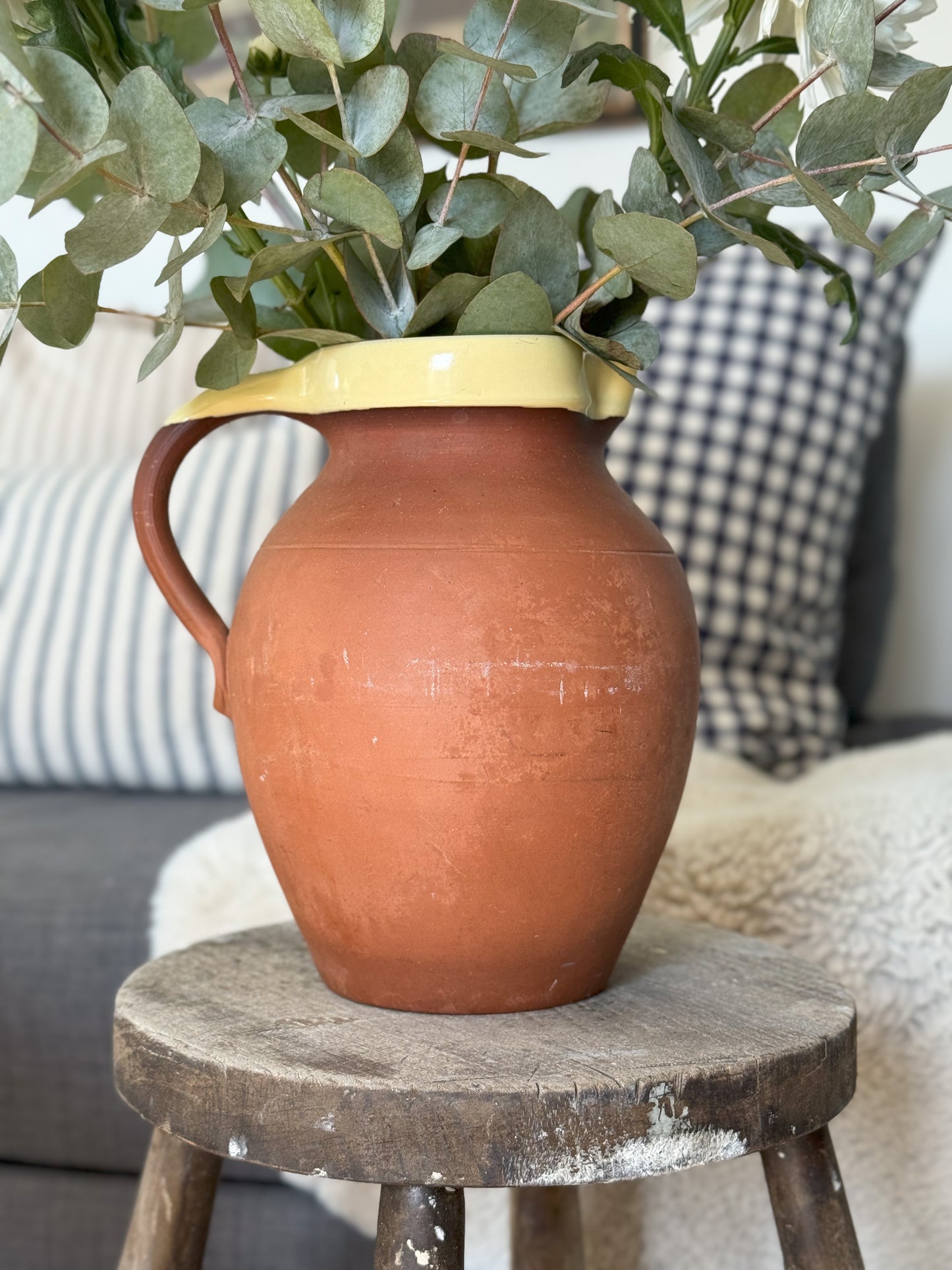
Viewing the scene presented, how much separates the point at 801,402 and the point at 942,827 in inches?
22.0

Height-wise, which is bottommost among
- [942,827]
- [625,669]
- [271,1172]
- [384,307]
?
[271,1172]

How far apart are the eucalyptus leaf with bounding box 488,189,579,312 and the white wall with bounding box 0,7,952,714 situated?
111cm

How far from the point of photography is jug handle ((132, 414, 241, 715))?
0.56 meters

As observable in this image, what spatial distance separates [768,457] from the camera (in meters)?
1.24

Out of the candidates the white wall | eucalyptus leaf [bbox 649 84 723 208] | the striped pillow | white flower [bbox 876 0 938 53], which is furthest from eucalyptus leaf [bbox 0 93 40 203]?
the white wall

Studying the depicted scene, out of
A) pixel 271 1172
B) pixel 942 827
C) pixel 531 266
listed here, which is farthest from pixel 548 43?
pixel 271 1172

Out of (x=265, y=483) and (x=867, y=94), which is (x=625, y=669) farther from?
(x=265, y=483)

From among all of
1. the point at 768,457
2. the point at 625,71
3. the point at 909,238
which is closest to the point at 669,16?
the point at 625,71

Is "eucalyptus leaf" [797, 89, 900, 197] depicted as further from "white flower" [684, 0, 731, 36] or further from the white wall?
the white wall

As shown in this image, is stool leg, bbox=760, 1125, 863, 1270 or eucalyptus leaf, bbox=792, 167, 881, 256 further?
stool leg, bbox=760, 1125, 863, 1270

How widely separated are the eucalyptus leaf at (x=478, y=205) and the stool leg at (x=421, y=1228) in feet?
1.17

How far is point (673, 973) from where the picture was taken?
55 cm

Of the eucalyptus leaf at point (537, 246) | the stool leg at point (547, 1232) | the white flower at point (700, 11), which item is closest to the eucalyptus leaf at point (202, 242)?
the eucalyptus leaf at point (537, 246)

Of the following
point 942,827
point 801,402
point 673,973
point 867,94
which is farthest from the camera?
point 801,402
